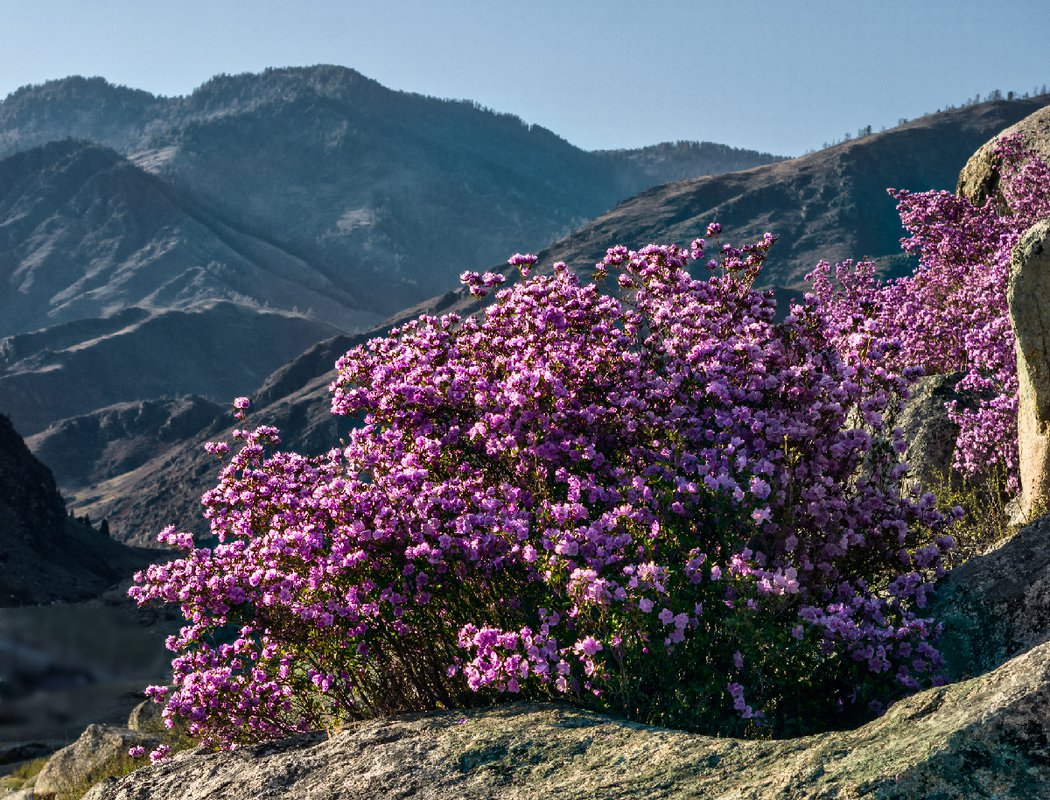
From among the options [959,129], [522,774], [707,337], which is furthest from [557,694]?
[959,129]

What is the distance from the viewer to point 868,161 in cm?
15675

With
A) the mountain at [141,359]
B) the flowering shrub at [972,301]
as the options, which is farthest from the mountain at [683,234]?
the flowering shrub at [972,301]

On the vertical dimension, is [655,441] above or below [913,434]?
above

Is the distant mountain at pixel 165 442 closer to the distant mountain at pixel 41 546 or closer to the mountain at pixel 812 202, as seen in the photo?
the distant mountain at pixel 41 546

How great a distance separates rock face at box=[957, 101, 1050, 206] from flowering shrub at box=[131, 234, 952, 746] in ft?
34.8

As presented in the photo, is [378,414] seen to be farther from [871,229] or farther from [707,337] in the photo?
[871,229]

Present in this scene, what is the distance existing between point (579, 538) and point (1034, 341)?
13.1ft

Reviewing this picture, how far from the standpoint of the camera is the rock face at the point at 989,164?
51.4 ft

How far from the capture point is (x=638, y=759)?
4031mm

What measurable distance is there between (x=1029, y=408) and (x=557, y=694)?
455 cm

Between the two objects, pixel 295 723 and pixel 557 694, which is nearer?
pixel 557 694

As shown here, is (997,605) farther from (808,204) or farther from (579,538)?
(808,204)

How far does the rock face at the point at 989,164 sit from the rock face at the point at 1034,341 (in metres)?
9.36

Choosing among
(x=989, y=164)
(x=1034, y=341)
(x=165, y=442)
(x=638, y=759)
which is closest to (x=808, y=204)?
(x=165, y=442)
